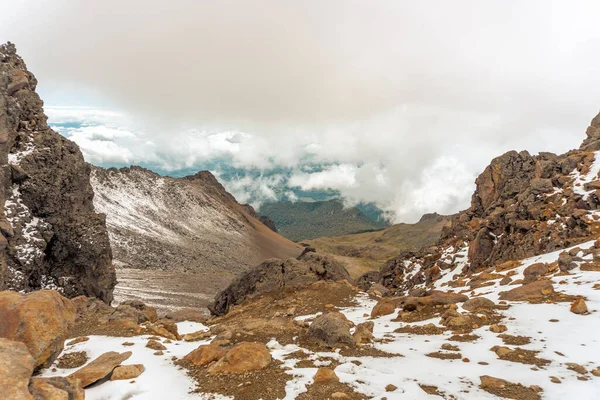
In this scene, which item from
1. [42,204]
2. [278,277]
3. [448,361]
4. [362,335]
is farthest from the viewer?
[42,204]

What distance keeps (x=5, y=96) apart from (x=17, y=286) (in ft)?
78.6

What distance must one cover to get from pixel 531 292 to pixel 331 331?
12.8 m

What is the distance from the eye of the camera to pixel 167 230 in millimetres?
147500

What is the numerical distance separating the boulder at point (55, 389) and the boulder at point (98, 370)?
0.54m

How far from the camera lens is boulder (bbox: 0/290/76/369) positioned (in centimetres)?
1001

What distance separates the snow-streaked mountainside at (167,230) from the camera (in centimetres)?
11644

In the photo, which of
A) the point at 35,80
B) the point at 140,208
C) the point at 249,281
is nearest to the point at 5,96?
the point at 35,80

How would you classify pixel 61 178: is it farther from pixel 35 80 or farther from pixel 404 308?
pixel 404 308

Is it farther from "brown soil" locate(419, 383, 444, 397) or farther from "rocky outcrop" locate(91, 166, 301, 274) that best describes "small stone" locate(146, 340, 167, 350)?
"rocky outcrop" locate(91, 166, 301, 274)

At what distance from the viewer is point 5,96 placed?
4081 centimetres

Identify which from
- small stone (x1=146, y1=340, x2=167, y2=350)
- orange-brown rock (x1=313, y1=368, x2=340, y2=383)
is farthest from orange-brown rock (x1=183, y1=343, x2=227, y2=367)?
orange-brown rock (x1=313, y1=368, x2=340, y2=383)

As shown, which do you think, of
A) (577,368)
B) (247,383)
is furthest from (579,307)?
(247,383)

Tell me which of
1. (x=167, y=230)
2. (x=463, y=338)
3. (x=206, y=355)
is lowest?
(x=167, y=230)

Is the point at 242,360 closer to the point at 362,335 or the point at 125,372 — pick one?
the point at 125,372
